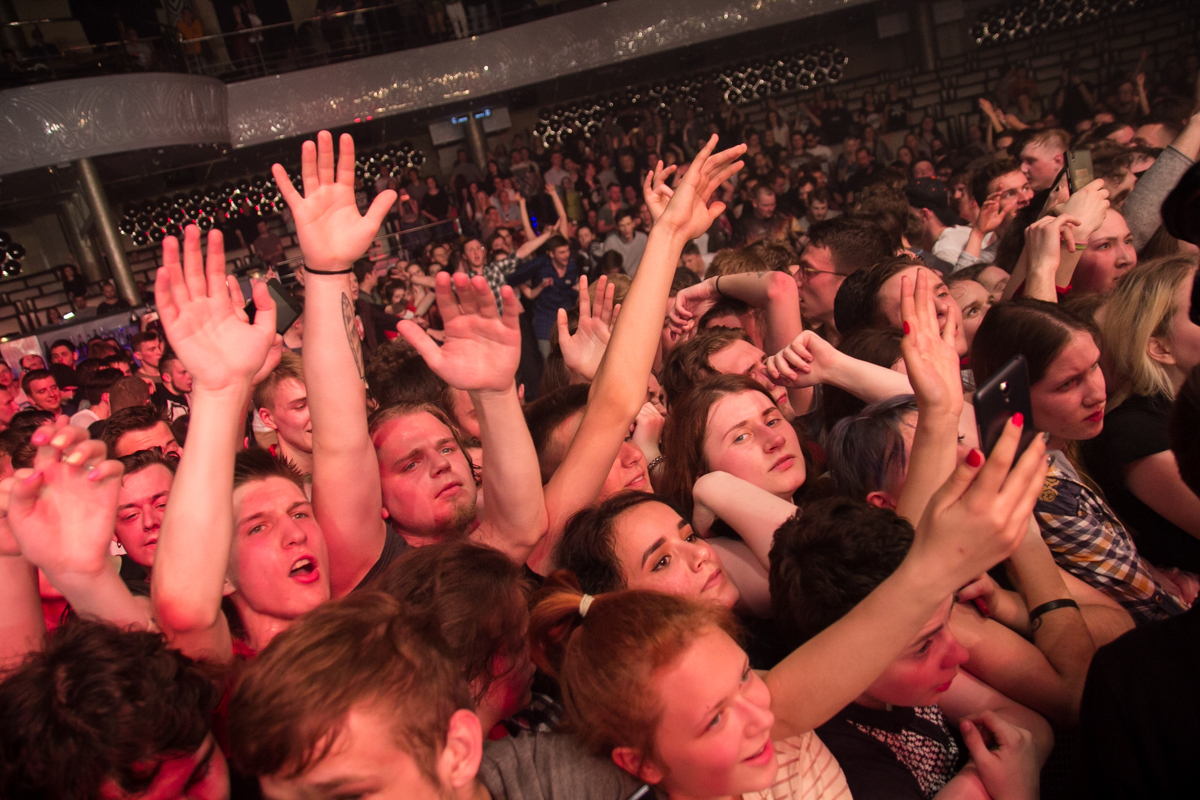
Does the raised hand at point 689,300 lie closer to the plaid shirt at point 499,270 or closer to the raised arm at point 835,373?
the raised arm at point 835,373

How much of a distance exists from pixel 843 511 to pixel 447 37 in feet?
40.7

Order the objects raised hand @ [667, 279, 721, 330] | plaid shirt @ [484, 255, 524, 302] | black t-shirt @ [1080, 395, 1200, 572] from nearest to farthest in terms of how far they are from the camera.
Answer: black t-shirt @ [1080, 395, 1200, 572] < raised hand @ [667, 279, 721, 330] < plaid shirt @ [484, 255, 524, 302]

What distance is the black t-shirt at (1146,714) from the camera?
1.00 m

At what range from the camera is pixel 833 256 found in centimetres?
355

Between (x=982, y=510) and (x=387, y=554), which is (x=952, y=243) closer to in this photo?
(x=387, y=554)

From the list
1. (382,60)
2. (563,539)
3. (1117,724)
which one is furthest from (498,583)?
(382,60)

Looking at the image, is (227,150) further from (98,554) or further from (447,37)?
(98,554)

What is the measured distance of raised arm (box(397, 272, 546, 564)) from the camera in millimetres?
1613

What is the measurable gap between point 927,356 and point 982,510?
55cm

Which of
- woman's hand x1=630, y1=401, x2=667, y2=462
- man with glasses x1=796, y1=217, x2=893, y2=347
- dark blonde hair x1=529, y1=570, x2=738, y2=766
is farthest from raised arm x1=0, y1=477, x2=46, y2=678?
man with glasses x1=796, y1=217, x2=893, y2=347

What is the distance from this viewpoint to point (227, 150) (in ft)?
38.5

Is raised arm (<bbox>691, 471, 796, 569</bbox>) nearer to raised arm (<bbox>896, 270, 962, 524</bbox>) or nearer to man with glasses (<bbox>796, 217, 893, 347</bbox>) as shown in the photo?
raised arm (<bbox>896, 270, 962, 524</bbox>)

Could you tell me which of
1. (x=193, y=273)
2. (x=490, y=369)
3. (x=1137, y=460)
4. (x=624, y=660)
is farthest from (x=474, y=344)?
(x=1137, y=460)

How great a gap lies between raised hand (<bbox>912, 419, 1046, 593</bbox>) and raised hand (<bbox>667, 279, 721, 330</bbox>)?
2.18m
